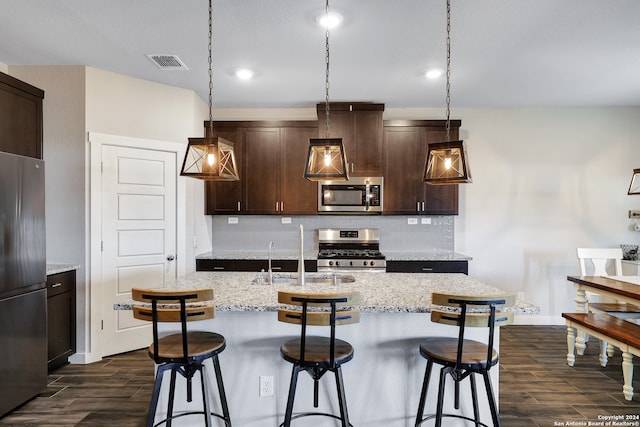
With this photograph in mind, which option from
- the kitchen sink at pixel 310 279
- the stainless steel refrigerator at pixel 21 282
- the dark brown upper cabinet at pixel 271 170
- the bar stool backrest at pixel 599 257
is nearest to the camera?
the stainless steel refrigerator at pixel 21 282

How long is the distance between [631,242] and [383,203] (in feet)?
10.4

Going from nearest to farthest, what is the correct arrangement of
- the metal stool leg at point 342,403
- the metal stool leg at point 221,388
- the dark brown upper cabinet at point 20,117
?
the metal stool leg at point 342,403
the metal stool leg at point 221,388
the dark brown upper cabinet at point 20,117

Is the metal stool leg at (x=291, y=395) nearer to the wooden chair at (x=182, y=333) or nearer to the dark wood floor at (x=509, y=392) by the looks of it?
the wooden chair at (x=182, y=333)

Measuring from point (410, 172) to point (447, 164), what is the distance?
7.12 feet

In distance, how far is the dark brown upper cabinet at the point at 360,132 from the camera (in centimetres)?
431

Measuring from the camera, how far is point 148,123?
3.73m

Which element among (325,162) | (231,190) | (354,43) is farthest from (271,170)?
(325,162)

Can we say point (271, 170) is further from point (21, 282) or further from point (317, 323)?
point (317, 323)

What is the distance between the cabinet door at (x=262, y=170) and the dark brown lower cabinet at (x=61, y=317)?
1928mm

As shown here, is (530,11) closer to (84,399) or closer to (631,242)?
(631,242)

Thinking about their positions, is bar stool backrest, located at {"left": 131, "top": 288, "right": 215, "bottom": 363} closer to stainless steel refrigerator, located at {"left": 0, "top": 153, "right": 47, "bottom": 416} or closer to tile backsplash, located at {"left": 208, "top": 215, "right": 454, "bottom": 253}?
stainless steel refrigerator, located at {"left": 0, "top": 153, "right": 47, "bottom": 416}

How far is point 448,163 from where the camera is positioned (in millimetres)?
2223

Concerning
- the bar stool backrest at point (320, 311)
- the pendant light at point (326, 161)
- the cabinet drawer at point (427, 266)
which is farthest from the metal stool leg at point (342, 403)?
the cabinet drawer at point (427, 266)

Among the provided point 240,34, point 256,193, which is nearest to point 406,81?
point 240,34
